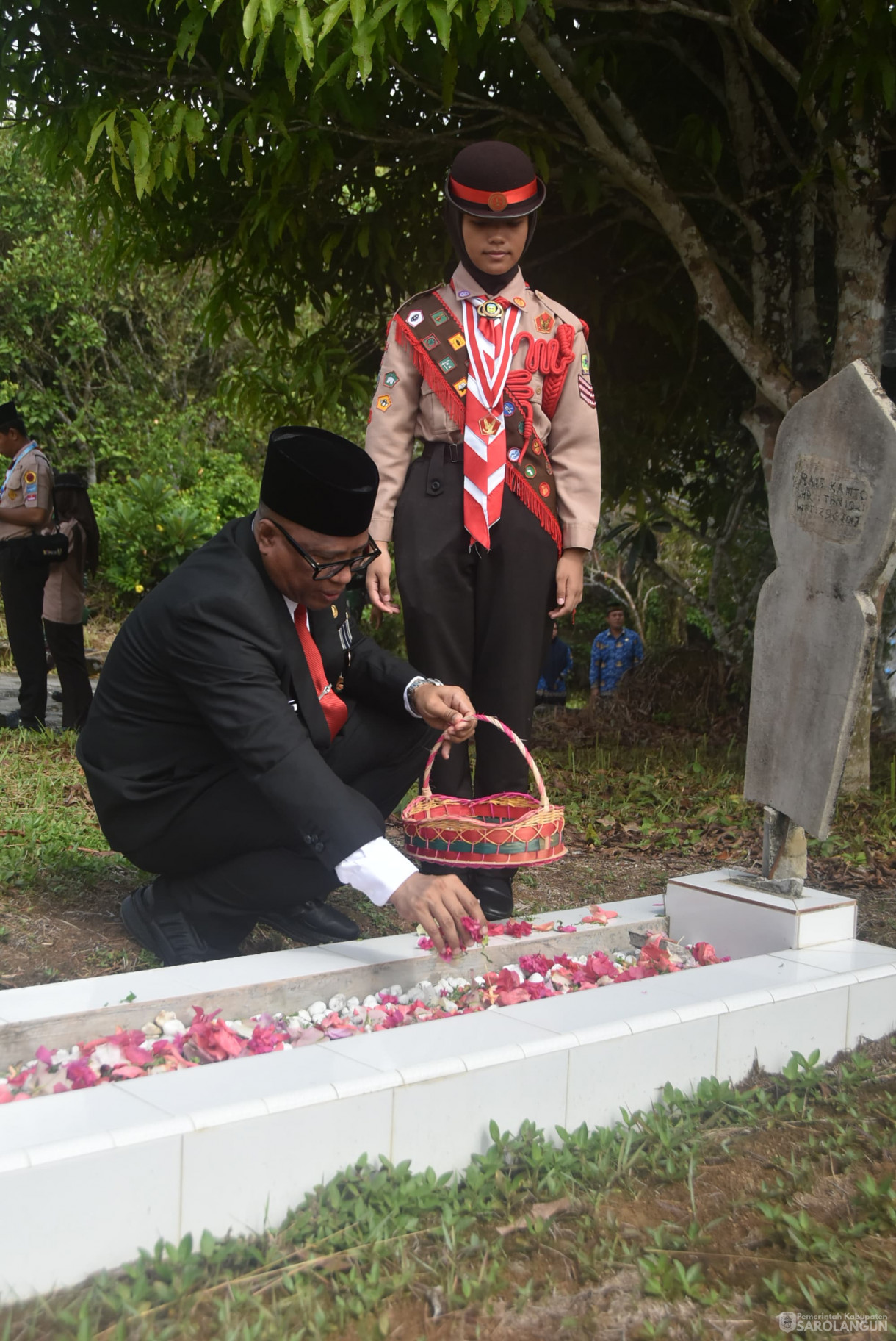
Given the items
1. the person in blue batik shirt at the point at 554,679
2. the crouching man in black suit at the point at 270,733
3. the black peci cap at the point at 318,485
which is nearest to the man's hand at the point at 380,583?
the crouching man in black suit at the point at 270,733

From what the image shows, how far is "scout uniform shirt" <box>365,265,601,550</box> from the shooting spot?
10.8 ft

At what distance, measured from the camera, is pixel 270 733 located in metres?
2.46

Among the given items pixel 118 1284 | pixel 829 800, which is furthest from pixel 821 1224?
pixel 829 800

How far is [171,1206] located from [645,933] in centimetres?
174

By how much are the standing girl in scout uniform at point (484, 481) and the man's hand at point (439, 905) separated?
36.5 inches

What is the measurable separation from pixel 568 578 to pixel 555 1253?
199 cm

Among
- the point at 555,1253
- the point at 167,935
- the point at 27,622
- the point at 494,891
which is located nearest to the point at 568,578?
the point at 494,891

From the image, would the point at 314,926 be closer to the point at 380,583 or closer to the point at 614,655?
the point at 380,583

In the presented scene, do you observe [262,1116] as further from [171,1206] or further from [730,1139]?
[730,1139]

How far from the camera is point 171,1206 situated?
5.63 feet

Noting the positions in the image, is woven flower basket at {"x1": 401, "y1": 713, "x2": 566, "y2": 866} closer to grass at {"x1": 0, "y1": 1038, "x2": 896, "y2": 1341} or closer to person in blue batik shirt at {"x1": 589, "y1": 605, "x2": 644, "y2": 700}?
grass at {"x1": 0, "y1": 1038, "x2": 896, "y2": 1341}

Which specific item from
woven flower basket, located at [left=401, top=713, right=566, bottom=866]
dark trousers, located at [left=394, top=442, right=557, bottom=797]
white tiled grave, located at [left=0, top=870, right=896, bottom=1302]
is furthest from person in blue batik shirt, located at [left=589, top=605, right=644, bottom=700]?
woven flower basket, located at [left=401, top=713, right=566, bottom=866]

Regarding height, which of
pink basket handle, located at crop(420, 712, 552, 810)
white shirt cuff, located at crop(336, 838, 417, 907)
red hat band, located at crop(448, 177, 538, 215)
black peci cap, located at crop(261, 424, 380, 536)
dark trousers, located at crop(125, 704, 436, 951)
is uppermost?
red hat band, located at crop(448, 177, 538, 215)

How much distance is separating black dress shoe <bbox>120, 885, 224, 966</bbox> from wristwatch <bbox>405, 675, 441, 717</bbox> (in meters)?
0.75
